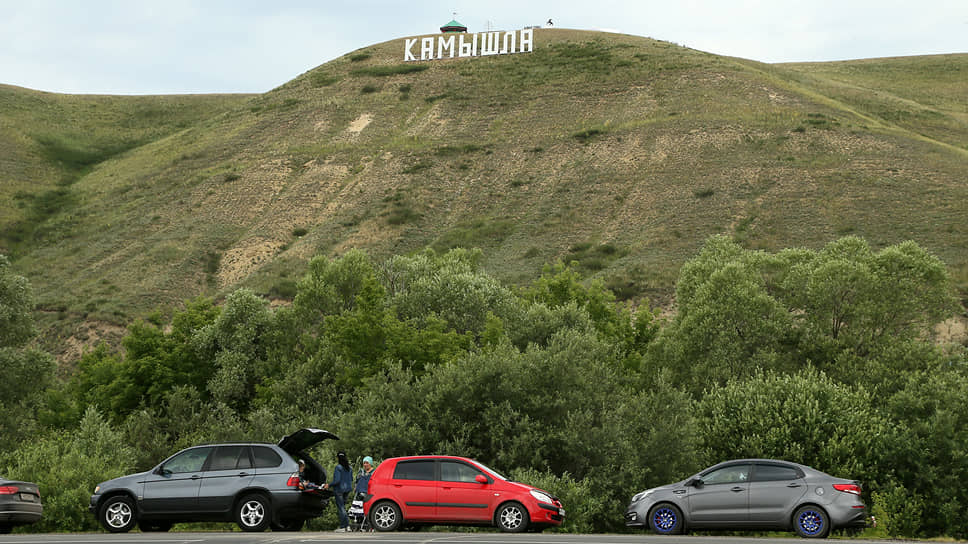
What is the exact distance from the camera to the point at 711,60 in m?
122

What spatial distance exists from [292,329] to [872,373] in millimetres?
29822

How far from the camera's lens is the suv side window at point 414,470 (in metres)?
19.3

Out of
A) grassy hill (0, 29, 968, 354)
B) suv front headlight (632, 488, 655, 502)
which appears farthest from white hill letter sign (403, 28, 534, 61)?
suv front headlight (632, 488, 655, 502)

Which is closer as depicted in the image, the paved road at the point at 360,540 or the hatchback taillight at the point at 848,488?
the paved road at the point at 360,540

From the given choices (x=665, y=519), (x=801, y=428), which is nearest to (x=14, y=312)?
(x=801, y=428)

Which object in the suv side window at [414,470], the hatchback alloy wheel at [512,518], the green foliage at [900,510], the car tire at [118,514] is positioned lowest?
the green foliage at [900,510]

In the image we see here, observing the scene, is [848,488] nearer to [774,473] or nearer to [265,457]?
[774,473]

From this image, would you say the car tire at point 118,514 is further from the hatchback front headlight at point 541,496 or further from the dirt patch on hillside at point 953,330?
the dirt patch on hillside at point 953,330

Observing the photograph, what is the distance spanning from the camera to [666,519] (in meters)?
19.6

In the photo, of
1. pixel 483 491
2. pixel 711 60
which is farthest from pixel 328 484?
pixel 711 60

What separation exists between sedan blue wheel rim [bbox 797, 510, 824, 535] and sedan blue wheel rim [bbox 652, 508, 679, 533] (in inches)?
102

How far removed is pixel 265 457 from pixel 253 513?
3.84 ft

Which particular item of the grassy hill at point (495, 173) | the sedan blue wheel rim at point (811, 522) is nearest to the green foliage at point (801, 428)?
the sedan blue wheel rim at point (811, 522)

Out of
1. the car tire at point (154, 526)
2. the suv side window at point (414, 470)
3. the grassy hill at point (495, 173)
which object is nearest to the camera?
the suv side window at point (414, 470)
